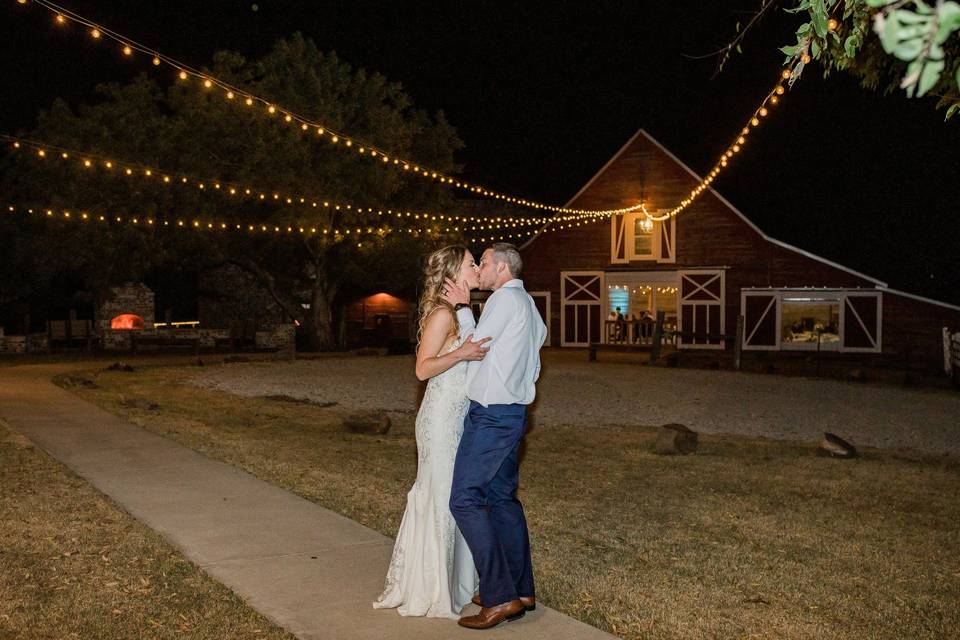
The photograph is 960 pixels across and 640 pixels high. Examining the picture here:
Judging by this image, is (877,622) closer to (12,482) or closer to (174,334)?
(12,482)

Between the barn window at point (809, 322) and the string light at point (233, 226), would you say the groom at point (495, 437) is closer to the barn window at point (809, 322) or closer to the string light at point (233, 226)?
the string light at point (233, 226)

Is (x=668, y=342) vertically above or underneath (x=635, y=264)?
underneath

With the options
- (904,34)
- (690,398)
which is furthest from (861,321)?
(904,34)

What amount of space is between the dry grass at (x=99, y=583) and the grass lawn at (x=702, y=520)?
0.84 ft

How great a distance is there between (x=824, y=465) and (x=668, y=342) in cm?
2210

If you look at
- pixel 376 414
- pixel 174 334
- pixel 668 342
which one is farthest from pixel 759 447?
pixel 174 334

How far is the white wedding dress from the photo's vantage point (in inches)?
181

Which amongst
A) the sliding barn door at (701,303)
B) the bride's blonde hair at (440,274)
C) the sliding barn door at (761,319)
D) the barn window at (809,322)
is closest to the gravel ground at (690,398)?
the bride's blonde hair at (440,274)

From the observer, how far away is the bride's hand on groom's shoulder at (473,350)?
4.28m

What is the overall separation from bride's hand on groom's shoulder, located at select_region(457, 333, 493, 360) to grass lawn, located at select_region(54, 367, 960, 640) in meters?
1.59

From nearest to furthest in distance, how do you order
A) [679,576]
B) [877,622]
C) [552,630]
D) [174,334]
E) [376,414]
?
1. [552,630]
2. [877,622]
3. [679,576]
4. [376,414]
5. [174,334]

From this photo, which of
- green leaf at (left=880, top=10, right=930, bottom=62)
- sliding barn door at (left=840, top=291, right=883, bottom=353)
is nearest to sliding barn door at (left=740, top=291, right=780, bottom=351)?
sliding barn door at (left=840, top=291, right=883, bottom=353)

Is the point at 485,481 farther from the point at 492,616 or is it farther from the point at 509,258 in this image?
the point at 509,258

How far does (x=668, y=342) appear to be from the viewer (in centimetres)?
3134
